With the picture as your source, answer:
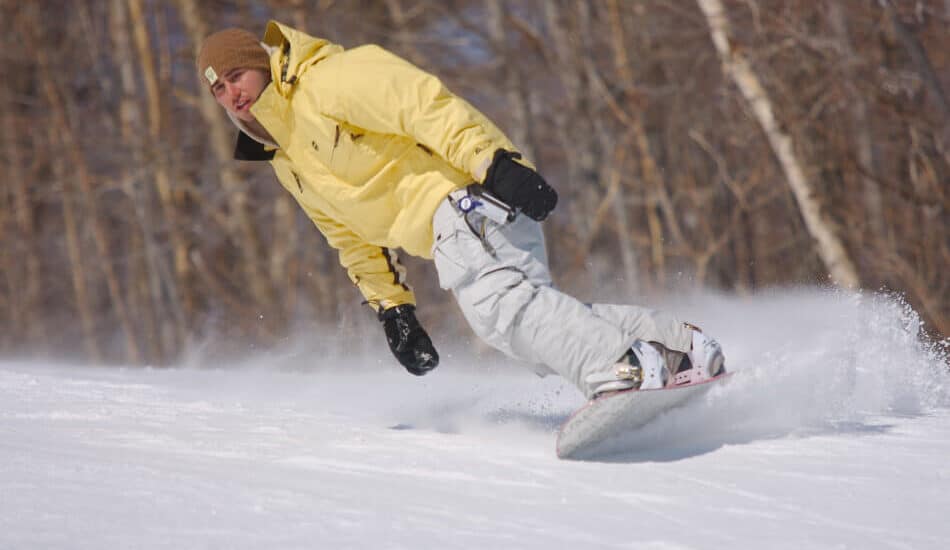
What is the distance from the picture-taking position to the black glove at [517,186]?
114 inches

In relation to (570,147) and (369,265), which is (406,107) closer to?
(369,265)

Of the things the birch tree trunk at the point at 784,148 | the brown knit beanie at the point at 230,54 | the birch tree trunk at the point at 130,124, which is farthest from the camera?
the birch tree trunk at the point at 130,124

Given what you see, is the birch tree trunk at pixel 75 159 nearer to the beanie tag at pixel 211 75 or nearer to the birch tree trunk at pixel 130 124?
the birch tree trunk at pixel 130 124

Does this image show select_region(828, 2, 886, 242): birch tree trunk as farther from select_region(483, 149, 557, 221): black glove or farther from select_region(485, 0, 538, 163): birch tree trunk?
select_region(483, 149, 557, 221): black glove

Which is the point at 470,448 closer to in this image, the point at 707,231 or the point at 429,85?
the point at 429,85

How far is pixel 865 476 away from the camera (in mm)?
2529

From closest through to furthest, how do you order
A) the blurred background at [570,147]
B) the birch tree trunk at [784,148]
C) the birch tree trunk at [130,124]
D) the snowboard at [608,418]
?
1. the snowboard at [608,418]
2. the birch tree trunk at [784,148]
3. the blurred background at [570,147]
4. the birch tree trunk at [130,124]

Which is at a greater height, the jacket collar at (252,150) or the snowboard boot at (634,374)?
the jacket collar at (252,150)

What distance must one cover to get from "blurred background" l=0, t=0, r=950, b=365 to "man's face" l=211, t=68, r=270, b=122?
201 inches

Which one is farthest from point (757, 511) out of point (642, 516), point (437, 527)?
point (437, 527)

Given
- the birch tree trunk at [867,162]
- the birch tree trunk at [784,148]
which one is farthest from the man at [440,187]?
the birch tree trunk at [867,162]

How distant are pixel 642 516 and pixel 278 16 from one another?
36.8ft

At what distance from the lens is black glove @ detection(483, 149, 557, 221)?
9.49 feet

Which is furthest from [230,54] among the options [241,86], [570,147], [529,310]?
[570,147]
